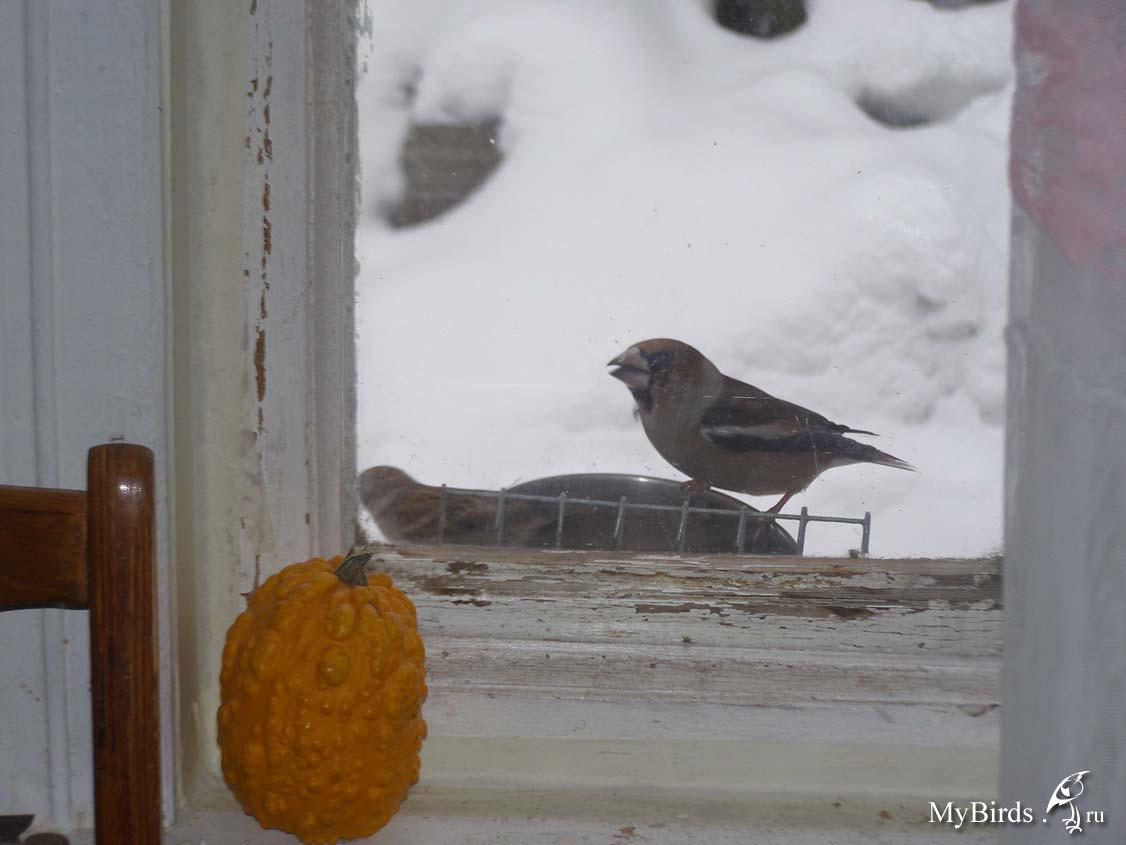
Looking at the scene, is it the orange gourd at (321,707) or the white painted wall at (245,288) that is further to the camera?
the white painted wall at (245,288)

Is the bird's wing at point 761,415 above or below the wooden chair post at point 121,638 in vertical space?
above

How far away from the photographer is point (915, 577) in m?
0.76

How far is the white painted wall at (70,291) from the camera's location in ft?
1.95

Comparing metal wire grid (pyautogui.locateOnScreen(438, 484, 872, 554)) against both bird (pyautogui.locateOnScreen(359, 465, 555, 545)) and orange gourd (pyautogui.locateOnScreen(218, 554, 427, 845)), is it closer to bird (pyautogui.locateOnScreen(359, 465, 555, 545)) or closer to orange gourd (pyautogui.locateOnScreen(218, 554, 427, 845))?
bird (pyautogui.locateOnScreen(359, 465, 555, 545))

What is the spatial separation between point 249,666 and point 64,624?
16 centimetres

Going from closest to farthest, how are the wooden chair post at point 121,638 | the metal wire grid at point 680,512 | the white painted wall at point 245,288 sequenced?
the wooden chair post at point 121,638
the white painted wall at point 245,288
the metal wire grid at point 680,512

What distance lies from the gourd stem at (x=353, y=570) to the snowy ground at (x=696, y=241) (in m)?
0.16

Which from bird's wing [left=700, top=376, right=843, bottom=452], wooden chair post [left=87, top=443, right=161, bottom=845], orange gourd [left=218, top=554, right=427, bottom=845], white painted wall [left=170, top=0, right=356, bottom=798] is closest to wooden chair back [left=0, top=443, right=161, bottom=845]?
wooden chair post [left=87, top=443, right=161, bottom=845]

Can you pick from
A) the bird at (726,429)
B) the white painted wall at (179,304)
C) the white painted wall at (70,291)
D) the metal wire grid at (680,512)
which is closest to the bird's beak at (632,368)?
the bird at (726,429)

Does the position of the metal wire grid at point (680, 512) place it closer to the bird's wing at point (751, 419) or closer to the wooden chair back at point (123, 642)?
the bird's wing at point (751, 419)

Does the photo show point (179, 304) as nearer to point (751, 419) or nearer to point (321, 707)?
point (321, 707)

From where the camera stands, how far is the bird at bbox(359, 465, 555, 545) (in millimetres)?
779

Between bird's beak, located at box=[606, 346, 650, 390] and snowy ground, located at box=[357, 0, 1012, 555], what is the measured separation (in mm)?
15

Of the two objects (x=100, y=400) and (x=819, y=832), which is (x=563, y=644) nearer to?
(x=819, y=832)
